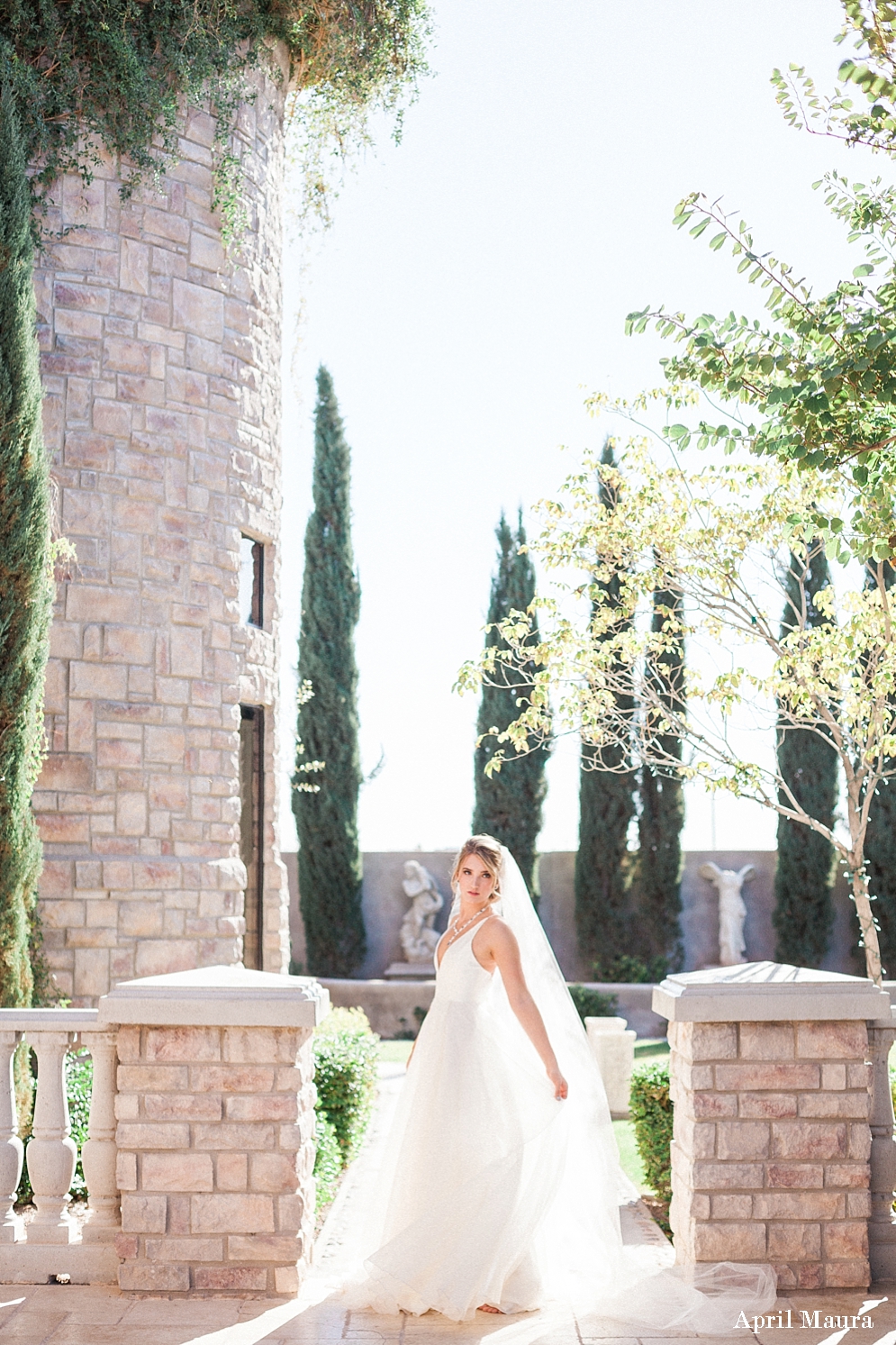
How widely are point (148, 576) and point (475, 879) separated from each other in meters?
4.53

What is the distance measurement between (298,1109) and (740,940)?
14.3 metres

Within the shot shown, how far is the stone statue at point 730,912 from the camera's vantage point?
17.4m

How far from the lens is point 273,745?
941cm

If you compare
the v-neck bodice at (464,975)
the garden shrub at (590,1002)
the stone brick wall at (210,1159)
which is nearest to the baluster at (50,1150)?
the stone brick wall at (210,1159)

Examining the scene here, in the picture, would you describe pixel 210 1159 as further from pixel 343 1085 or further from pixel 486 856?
pixel 343 1085

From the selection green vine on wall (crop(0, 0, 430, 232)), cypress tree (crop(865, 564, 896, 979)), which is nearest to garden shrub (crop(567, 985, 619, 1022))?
cypress tree (crop(865, 564, 896, 979))

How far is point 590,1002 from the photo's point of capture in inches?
579

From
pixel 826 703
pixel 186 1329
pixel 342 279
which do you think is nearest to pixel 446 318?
pixel 342 279

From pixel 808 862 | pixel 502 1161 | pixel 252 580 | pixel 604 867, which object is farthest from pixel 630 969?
pixel 502 1161

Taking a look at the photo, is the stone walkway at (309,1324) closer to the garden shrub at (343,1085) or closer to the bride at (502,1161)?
the bride at (502,1161)

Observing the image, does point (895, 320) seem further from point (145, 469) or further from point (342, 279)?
point (342, 279)

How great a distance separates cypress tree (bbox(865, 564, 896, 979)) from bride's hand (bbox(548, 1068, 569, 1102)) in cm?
1352

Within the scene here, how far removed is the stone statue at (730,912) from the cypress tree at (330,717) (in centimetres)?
533

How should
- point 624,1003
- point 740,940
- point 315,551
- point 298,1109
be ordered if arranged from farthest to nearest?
point 315,551 → point 740,940 → point 624,1003 → point 298,1109
